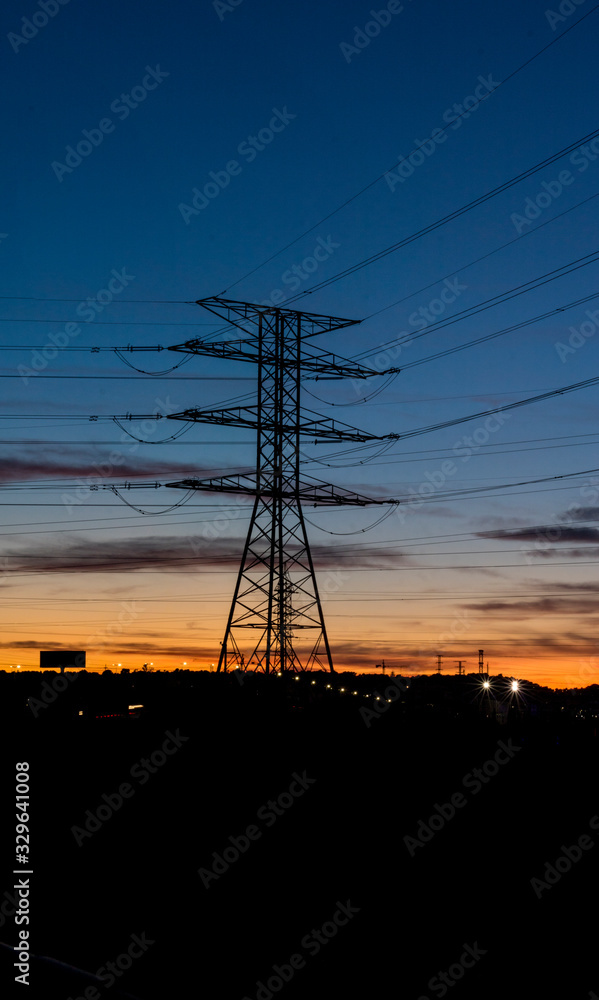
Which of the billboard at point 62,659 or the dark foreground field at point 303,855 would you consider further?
the billboard at point 62,659

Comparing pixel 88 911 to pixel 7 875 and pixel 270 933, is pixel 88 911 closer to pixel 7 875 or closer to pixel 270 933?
pixel 7 875

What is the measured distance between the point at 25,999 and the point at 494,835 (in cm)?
2426

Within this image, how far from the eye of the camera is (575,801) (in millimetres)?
32156

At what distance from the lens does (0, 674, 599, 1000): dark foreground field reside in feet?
59.2

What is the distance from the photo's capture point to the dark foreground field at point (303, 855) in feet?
59.2

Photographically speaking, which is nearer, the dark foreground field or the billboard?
the dark foreground field

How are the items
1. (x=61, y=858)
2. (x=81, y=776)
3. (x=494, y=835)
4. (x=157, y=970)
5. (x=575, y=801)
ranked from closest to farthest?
1. (x=157, y=970)
2. (x=61, y=858)
3. (x=494, y=835)
4. (x=575, y=801)
5. (x=81, y=776)

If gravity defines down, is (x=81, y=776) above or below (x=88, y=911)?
above

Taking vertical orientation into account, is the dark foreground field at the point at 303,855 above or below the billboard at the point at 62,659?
below

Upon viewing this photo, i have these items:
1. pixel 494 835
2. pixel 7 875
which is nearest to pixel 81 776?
pixel 7 875

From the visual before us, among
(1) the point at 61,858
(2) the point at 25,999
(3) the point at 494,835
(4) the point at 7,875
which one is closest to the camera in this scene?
(2) the point at 25,999

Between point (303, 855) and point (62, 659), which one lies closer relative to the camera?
point (303, 855)

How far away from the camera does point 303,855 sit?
86.3 feet

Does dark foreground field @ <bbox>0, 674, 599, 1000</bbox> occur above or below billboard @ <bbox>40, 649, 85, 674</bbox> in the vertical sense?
below
